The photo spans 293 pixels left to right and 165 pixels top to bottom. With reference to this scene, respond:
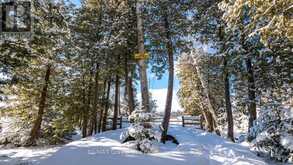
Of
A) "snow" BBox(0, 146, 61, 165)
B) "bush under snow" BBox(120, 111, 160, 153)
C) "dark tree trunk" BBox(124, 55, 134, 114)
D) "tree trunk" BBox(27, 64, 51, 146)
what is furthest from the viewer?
"tree trunk" BBox(27, 64, 51, 146)

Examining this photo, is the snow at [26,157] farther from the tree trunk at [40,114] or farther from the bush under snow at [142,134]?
the tree trunk at [40,114]

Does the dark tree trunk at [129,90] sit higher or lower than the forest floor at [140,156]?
higher

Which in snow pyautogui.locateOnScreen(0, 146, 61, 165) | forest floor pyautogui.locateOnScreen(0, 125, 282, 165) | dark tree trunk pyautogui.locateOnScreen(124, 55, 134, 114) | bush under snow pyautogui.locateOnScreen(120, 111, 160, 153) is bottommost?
snow pyautogui.locateOnScreen(0, 146, 61, 165)

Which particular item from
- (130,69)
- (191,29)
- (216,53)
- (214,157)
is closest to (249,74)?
(216,53)

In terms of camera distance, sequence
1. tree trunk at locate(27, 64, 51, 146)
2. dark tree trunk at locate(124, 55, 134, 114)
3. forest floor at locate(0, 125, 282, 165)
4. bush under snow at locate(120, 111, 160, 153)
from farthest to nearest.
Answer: tree trunk at locate(27, 64, 51, 146) → dark tree trunk at locate(124, 55, 134, 114) → bush under snow at locate(120, 111, 160, 153) → forest floor at locate(0, 125, 282, 165)

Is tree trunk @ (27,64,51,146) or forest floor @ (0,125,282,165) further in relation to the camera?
tree trunk @ (27,64,51,146)

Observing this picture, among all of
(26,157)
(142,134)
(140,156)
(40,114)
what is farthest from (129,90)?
(140,156)

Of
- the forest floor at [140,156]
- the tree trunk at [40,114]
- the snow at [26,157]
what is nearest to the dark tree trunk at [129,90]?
the snow at [26,157]

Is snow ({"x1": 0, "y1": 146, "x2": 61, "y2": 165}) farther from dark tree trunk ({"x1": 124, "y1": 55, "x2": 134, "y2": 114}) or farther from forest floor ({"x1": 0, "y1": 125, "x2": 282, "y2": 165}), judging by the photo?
dark tree trunk ({"x1": 124, "y1": 55, "x2": 134, "y2": 114})

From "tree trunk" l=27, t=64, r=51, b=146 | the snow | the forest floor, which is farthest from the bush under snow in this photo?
"tree trunk" l=27, t=64, r=51, b=146

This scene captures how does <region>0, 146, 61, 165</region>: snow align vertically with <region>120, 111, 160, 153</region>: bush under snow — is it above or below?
below

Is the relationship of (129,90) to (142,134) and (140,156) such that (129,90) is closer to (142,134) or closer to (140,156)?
(142,134)

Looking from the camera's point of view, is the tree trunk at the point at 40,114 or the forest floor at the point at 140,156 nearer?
the forest floor at the point at 140,156

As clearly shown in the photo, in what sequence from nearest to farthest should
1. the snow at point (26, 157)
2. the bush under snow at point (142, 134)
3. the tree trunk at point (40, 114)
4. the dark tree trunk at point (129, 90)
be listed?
the bush under snow at point (142, 134) < the snow at point (26, 157) < the dark tree trunk at point (129, 90) < the tree trunk at point (40, 114)
